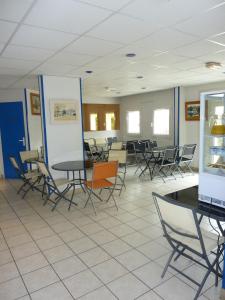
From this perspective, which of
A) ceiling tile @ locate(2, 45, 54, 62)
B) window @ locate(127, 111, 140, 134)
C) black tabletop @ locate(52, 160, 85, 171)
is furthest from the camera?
window @ locate(127, 111, 140, 134)

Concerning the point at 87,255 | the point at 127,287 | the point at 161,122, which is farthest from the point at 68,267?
the point at 161,122

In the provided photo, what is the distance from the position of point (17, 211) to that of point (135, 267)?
2399 mm

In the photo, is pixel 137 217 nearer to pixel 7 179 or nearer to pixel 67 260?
pixel 67 260

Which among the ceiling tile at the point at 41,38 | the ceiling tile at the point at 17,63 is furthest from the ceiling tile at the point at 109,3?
the ceiling tile at the point at 17,63

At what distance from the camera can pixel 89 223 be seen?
131 inches

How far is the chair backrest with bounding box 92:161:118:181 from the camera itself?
3.50 meters

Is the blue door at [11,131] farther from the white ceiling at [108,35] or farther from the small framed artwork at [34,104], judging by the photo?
the white ceiling at [108,35]

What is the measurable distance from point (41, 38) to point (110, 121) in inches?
260

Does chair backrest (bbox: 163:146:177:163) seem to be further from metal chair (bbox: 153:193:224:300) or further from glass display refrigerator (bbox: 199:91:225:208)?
metal chair (bbox: 153:193:224:300)

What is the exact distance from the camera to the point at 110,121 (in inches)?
359

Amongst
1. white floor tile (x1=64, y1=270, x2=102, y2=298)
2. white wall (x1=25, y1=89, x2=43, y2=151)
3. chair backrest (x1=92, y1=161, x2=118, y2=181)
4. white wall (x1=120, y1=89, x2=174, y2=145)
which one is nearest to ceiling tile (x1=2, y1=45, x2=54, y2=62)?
chair backrest (x1=92, y1=161, x2=118, y2=181)

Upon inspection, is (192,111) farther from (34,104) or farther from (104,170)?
(34,104)

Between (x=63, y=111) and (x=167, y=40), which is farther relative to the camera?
(x=63, y=111)

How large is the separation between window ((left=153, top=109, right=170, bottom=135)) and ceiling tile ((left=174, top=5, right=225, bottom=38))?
16.0 ft
